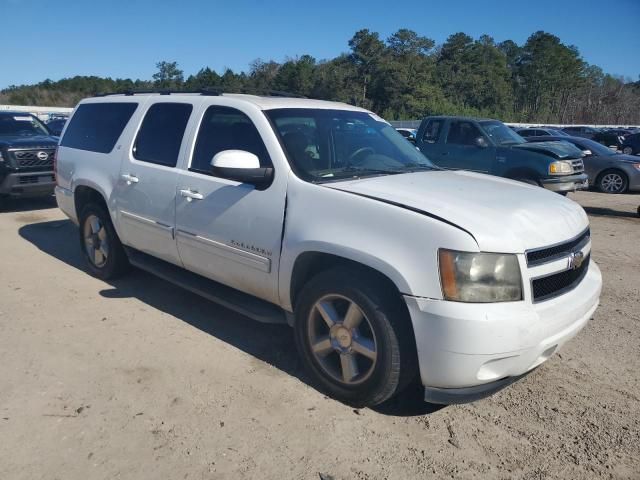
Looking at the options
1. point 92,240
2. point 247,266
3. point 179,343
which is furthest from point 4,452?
point 92,240

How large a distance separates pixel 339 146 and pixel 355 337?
1.54m

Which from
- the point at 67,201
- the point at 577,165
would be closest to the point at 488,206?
the point at 67,201

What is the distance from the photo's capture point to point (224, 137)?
13.4 feet

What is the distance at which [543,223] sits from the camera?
3.03 m

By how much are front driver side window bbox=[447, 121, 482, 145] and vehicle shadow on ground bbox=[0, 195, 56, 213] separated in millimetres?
8145

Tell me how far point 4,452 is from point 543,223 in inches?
126

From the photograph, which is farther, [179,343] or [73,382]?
[179,343]

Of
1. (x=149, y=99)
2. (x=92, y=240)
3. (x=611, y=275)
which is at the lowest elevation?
(x=611, y=275)

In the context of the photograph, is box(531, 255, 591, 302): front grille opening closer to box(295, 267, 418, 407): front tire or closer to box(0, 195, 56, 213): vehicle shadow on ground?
box(295, 267, 418, 407): front tire

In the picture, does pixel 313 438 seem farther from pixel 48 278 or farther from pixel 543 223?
pixel 48 278

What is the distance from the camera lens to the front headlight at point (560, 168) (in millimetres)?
9875

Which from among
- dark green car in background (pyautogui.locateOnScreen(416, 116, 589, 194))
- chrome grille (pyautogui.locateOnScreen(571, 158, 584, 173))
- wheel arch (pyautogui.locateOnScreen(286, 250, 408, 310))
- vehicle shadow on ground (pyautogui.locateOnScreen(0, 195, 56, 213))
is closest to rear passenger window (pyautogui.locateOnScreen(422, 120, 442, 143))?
dark green car in background (pyautogui.locateOnScreen(416, 116, 589, 194))

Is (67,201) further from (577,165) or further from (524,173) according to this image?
(577,165)

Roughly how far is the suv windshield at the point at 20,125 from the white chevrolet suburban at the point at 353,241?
273 inches
